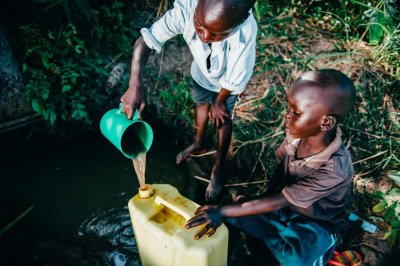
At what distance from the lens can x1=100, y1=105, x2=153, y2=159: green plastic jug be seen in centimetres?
160

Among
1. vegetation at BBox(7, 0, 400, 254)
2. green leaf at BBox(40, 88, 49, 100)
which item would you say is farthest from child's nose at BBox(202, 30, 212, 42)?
green leaf at BBox(40, 88, 49, 100)

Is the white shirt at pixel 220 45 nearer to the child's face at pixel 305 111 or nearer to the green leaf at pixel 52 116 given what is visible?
the child's face at pixel 305 111

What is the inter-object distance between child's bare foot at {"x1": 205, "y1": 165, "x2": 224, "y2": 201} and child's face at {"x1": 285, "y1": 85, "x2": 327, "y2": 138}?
947 millimetres

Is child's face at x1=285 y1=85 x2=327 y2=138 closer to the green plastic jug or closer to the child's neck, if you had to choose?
the child's neck

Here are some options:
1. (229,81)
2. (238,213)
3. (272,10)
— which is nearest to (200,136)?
(229,81)

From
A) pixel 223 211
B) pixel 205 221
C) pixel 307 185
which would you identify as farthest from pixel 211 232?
pixel 307 185

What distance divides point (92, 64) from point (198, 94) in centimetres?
111

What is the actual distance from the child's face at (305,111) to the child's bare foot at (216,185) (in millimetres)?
947

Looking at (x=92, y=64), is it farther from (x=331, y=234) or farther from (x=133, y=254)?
(x=331, y=234)

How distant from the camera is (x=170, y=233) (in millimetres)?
1474

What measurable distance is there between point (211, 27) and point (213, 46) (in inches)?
11.2

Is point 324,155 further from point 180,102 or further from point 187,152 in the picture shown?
point 180,102

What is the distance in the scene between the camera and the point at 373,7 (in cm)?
285

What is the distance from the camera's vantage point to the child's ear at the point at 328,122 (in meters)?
Answer: 1.41
